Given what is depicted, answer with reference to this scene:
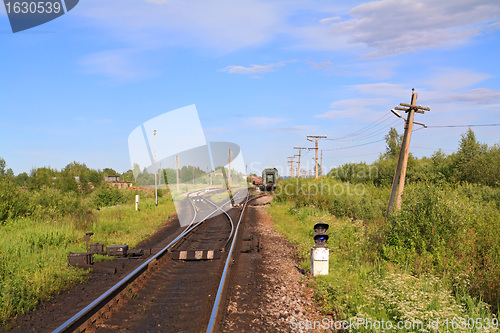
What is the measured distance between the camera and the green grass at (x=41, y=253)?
6505mm

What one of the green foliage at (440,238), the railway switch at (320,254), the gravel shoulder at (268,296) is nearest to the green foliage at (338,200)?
the green foliage at (440,238)

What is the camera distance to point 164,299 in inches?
265

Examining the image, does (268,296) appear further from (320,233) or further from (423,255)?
(423,255)

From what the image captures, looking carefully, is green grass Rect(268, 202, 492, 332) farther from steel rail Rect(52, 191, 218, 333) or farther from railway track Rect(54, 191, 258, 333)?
steel rail Rect(52, 191, 218, 333)

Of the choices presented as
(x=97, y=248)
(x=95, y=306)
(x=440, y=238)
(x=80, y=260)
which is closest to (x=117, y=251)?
(x=97, y=248)

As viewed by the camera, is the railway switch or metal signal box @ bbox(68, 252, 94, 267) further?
metal signal box @ bbox(68, 252, 94, 267)

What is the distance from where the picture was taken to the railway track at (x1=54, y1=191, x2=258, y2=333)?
17.6 ft

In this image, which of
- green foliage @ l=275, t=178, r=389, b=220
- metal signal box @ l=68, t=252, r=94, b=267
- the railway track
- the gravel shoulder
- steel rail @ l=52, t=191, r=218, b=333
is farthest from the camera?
green foliage @ l=275, t=178, r=389, b=220

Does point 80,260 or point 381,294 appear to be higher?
point 381,294

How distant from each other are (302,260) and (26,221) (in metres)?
10.2

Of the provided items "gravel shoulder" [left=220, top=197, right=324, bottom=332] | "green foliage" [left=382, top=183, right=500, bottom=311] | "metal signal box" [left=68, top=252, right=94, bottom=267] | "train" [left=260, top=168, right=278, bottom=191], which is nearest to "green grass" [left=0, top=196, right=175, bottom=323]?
"metal signal box" [left=68, top=252, right=94, bottom=267]

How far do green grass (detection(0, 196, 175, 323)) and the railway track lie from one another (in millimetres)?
1384

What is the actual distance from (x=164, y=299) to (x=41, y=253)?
5.05m

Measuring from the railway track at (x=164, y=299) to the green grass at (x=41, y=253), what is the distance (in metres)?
1.38
